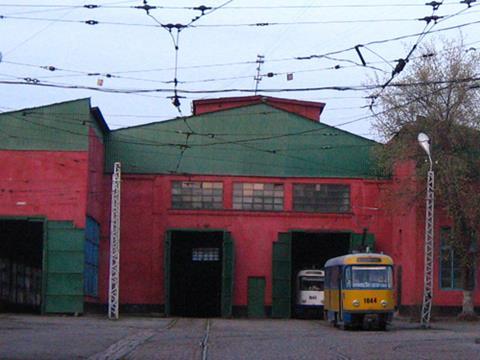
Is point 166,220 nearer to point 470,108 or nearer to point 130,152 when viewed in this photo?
point 130,152

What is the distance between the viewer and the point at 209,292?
2410 inches

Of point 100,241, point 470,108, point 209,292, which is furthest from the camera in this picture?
point 209,292

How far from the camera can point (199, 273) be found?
60281 mm

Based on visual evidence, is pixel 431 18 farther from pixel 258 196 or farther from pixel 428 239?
pixel 258 196

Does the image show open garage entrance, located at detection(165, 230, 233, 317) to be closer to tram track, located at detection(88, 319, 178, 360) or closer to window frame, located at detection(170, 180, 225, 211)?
window frame, located at detection(170, 180, 225, 211)

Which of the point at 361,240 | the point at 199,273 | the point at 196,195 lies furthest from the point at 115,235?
the point at 361,240

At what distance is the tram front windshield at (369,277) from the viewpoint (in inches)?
1524

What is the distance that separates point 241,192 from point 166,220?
15.4ft

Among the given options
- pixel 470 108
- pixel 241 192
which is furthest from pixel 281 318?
pixel 470 108

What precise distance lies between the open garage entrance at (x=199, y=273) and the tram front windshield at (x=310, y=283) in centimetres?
453

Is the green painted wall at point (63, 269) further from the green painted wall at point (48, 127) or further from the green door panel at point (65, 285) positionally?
the green painted wall at point (48, 127)

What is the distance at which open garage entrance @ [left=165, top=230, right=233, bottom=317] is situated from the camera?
55.4 m

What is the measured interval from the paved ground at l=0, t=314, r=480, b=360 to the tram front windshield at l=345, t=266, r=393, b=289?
1.88 meters

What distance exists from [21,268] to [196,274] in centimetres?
1082
